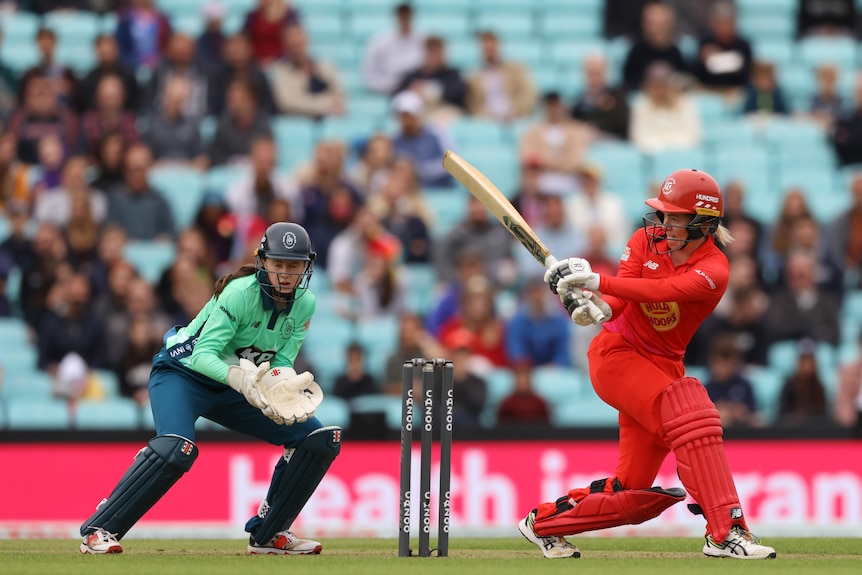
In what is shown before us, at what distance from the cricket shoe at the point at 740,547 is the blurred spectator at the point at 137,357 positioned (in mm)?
5766

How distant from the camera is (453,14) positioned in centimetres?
1584

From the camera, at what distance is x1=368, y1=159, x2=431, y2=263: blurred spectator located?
42.9 ft

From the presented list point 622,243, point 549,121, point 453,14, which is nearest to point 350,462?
point 622,243

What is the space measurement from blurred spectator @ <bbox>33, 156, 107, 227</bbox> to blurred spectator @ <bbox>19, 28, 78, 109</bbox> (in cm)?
116

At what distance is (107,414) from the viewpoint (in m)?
11.5

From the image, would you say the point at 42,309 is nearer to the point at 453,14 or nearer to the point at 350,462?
the point at 350,462

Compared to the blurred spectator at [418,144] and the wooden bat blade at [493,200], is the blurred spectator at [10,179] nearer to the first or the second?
the blurred spectator at [418,144]

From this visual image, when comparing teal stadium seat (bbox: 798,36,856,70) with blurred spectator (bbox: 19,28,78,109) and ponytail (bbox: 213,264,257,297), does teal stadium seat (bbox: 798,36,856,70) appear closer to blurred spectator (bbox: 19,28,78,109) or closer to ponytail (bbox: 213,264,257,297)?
blurred spectator (bbox: 19,28,78,109)

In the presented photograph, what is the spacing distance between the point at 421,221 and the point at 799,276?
3282 millimetres

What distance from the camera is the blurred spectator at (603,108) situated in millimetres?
14453

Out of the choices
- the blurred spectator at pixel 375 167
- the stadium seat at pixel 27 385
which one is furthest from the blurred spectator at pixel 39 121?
the blurred spectator at pixel 375 167

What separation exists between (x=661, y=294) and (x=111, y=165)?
24.9 ft

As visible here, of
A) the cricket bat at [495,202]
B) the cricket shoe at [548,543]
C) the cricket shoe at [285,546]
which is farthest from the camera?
the cricket shoe at [285,546]

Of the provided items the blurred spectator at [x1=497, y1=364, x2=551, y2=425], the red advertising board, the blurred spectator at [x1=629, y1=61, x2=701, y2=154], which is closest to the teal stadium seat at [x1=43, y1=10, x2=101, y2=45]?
the blurred spectator at [x1=629, y1=61, x2=701, y2=154]
